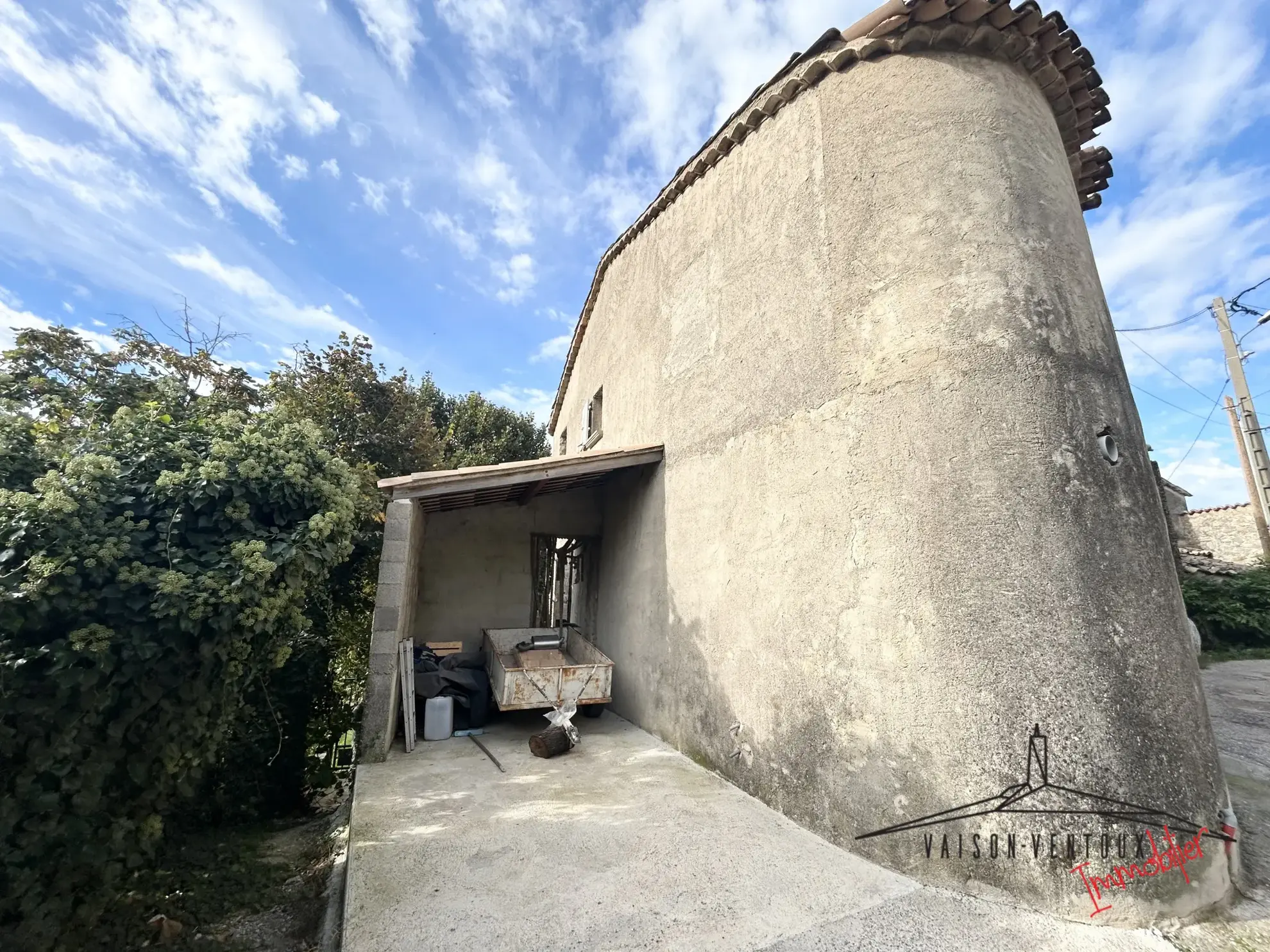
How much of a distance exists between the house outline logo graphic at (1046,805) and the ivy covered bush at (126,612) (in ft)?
13.5

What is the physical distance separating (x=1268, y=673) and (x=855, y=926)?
40.4ft

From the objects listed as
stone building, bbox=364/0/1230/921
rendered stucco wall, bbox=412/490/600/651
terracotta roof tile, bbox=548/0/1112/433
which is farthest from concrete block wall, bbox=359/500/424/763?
terracotta roof tile, bbox=548/0/1112/433

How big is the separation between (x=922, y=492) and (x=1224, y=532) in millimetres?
22778

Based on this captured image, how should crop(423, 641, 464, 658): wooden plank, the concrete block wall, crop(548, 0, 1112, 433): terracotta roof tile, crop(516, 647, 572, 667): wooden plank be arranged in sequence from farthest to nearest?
crop(423, 641, 464, 658): wooden plank → crop(516, 647, 572, 667): wooden plank → the concrete block wall → crop(548, 0, 1112, 433): terracotta roof tile

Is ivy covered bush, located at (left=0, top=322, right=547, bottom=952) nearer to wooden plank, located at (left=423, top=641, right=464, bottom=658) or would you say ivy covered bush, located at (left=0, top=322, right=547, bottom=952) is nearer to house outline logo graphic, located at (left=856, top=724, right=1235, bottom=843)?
house outline logo graphic, located at (left=856, top=724, right=1235, bottom=843)

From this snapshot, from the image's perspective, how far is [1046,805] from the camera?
3297mm

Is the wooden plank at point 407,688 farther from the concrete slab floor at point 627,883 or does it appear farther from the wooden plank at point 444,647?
the wooden plank at point 444,647

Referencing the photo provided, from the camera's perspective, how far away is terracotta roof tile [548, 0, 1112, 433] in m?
4.52

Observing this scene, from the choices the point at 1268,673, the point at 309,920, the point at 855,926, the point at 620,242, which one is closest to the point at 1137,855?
the point at 855,926

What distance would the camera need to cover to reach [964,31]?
4551 mm

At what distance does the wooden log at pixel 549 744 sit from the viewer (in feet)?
19.9

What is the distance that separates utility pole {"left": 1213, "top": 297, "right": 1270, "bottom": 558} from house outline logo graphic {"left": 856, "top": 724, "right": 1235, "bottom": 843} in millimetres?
15468

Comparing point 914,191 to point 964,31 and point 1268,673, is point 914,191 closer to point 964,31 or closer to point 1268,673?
point 964,31

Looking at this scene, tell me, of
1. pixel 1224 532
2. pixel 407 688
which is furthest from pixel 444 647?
pixel 1224 532
